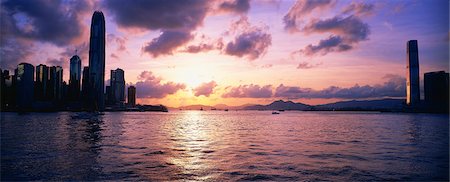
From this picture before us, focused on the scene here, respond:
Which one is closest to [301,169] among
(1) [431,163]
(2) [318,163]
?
(2) [318,163]

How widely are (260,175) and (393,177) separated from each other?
37.2ft

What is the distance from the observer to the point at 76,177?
24.4 metres

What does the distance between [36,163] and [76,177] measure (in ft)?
29.4

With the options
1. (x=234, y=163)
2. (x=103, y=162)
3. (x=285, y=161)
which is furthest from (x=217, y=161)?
(x=103, y=162)

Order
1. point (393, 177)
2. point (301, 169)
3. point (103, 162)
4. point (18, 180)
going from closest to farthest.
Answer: point (18, 180)
point (393, 177)
point (301, 169)
point (103, 162)

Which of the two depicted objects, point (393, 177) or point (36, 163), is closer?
point (393, 177)

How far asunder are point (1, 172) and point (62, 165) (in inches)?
191

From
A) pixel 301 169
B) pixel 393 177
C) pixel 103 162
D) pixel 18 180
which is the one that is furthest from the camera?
pixel 103 162

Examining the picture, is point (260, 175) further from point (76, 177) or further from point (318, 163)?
point (76, 177)

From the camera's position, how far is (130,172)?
26422mm

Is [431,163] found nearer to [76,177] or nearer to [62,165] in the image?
[76,177]

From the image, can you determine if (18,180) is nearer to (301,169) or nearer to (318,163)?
(301,169)

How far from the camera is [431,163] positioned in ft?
106

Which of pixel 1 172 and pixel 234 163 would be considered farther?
pixel 234 163
